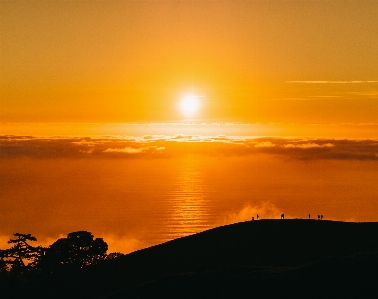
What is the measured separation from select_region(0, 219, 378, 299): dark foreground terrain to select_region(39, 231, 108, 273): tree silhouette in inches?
96.7

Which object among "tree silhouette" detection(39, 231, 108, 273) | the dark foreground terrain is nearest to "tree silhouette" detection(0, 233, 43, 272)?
"tree silhouette" detection(39, 231, 108, 273)

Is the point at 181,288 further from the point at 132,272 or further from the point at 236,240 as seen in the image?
the point at 236,240

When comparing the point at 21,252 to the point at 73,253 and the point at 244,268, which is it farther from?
the point at 244,268

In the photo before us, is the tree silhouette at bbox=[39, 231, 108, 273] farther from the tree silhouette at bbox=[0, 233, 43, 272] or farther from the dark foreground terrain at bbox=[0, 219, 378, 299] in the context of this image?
the dark foreground terrain at bbox=[0, 219, 378, 299]

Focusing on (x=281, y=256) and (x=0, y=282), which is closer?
(x=0, y=282)

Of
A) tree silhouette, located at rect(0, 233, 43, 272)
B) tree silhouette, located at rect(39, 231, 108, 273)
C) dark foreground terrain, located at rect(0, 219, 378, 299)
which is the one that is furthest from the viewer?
tree silhouette, located at rect(0, 233, 43, 272)

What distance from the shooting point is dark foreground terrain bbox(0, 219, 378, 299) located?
25172 mm

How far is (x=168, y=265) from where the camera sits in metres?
45.5

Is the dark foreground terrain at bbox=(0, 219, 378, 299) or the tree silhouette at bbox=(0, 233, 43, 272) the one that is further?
the tree silhouette at bbox=(0, 233, 43, 272)


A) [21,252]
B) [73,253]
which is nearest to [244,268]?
[73,253]

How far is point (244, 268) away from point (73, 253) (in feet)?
74.3

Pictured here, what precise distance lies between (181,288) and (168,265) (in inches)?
701

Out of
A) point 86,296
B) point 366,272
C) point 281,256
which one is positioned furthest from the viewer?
point 281,256

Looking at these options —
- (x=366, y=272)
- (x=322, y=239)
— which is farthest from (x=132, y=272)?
(x=366, y=272)
